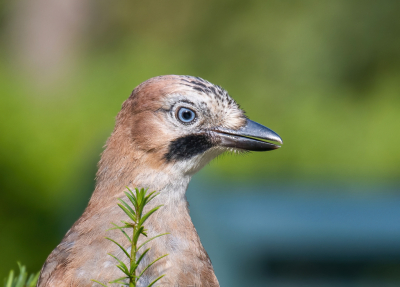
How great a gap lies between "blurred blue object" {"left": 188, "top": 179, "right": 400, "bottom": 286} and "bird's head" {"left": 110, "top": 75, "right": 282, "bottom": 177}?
261 cm

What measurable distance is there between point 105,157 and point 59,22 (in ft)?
26.1

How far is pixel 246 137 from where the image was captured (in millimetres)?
2863

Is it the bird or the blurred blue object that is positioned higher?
the bird

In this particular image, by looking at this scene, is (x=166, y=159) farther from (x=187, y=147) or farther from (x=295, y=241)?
(x=295, y=241)

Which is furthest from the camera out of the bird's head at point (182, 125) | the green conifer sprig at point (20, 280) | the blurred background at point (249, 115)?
the blurred background at point (249, 115)

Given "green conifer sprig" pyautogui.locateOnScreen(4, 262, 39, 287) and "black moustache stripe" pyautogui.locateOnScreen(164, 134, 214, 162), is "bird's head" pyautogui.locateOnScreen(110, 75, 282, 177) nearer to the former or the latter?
"black moustache stripe" pyautogui.locateOnScreen(164, 134, 214, 162)

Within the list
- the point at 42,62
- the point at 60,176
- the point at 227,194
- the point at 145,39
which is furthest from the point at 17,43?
the point at 227,194

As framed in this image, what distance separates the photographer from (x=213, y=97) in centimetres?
279

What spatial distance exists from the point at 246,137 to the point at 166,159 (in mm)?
396

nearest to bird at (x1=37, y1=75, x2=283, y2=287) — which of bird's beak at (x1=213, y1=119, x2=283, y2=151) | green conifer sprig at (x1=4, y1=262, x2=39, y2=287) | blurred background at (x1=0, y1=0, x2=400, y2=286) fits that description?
bird's beak at (x1=213, y1=119, x2=283, y2=151)

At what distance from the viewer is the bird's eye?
109 inches

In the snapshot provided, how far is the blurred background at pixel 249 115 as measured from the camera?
5652 mm

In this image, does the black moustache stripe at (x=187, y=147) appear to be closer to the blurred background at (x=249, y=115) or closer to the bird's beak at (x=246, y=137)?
the bird's beak at (x=246, y=137)

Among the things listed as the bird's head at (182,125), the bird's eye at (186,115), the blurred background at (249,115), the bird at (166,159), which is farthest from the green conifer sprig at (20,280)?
the blurred background at (249,115)
